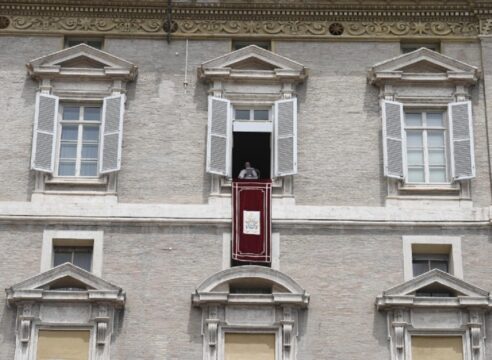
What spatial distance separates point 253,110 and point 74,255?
6267 millimetres

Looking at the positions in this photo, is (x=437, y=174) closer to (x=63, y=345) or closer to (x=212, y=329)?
(x=212, y=329)

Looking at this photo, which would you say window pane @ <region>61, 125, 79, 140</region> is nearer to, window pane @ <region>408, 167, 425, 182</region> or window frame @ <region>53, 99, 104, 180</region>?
window frame @ <region>53, 99, 104, 180</region>

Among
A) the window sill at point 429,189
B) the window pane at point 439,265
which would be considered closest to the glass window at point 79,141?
the window sill at point 429,189

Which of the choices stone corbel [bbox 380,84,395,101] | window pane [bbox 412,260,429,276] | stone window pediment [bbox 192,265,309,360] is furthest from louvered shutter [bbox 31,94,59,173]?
window pane [bbox 412,260,429,276]

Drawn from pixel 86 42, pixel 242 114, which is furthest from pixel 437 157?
pixel 86 42

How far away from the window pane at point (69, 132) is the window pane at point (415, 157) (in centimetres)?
898

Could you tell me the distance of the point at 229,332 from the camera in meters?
33.4

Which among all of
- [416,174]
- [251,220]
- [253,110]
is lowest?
[251,220]

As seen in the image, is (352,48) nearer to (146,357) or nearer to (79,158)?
(79,158)

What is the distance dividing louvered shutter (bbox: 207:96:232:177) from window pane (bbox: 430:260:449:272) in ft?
19.0

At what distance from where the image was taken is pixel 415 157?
118ft

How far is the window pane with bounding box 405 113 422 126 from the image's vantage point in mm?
36500

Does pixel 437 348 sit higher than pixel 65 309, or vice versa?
pixel 65 309

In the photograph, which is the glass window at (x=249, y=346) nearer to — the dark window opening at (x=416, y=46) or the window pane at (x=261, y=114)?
the window pane at (x=261, y=114)
